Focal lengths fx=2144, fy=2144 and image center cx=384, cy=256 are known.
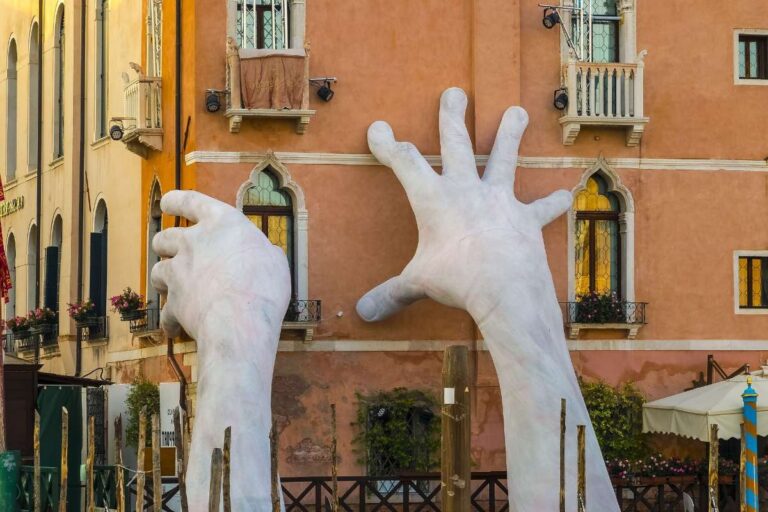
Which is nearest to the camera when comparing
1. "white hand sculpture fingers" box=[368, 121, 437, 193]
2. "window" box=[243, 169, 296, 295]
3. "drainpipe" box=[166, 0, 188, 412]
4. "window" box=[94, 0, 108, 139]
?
"white hand sculpture fingers" box=[368, 121, 437, 193]

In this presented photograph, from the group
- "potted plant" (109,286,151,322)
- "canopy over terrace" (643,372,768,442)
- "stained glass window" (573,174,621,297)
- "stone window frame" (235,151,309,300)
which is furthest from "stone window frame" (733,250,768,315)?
"potted plant" (109,286,151,322)

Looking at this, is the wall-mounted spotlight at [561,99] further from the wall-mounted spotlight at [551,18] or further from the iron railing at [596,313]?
the iron railing at [596,313]

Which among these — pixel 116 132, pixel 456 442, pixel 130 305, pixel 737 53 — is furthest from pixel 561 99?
pixel 456 442

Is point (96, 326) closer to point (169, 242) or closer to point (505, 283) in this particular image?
point (169, 242)

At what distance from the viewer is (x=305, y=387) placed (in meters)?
31.5

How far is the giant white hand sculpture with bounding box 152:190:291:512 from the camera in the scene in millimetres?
28562

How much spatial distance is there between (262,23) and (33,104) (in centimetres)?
1179

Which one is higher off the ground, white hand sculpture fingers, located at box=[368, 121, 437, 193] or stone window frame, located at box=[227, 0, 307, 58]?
stone window frame, located at box=[227, 0, 307, 58]

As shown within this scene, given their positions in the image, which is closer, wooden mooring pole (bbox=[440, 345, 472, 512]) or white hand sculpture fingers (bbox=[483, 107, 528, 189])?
wooden mooring pole (bbox=[440, 345, 472, 512])

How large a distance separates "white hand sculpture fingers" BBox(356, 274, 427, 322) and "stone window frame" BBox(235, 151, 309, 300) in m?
0.90

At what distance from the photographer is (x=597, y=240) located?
33.0 meters

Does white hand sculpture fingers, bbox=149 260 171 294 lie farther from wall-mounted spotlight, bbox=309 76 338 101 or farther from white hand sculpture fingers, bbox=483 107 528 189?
white hand sculpture fingers, bbox=483 107 528 189

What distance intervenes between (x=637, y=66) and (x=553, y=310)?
4.63 meters

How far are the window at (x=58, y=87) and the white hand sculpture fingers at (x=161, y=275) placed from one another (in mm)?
9572
